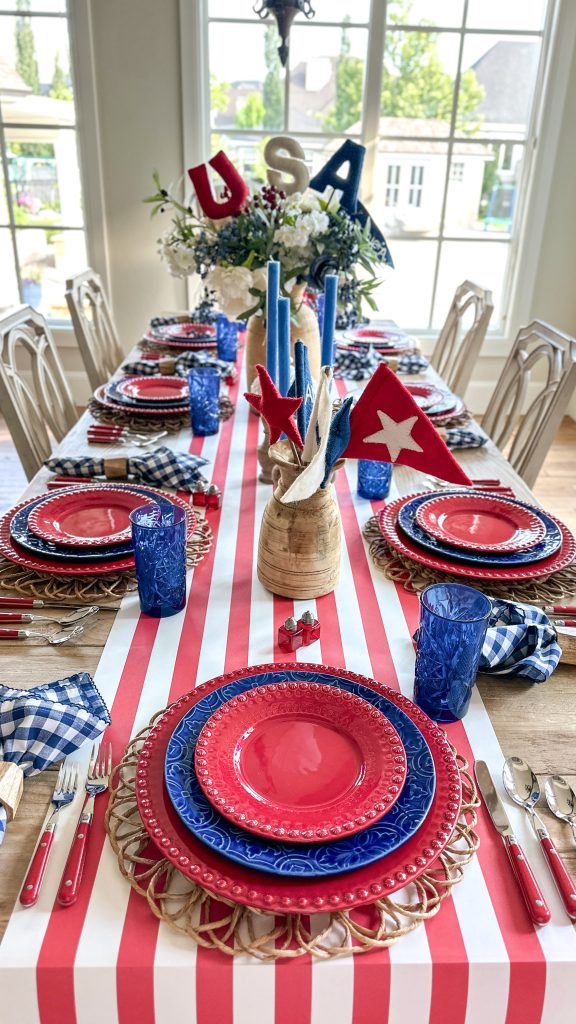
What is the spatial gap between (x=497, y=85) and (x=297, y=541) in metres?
3.36

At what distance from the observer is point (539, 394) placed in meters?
1.82

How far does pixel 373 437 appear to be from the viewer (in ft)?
3.28

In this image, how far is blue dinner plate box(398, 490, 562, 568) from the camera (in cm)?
113

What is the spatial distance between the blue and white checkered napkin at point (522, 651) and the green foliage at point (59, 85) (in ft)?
11.5

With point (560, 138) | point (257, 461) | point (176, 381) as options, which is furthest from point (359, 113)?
point (257, 461)

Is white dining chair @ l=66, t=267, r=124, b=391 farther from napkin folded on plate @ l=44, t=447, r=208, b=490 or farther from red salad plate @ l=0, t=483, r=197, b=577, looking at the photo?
red salad plate @ l=0, t=483, r=197, b=577

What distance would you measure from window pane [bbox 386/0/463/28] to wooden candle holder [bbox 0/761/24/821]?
12.1 ft

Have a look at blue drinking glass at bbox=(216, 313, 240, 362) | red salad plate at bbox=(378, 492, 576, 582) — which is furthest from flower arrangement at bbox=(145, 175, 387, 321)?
red salad plate at bbox=(378, 492, 576, 582)

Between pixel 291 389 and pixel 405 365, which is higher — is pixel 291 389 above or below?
above

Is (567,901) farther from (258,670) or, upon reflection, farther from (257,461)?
(257,461)

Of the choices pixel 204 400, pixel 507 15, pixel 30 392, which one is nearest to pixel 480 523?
pixel 204 400

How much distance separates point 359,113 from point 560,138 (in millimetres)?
933

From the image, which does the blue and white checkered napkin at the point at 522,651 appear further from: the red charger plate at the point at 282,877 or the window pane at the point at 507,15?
the window pane at the point at 507,15

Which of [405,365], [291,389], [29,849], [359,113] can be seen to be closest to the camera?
[29,849]
